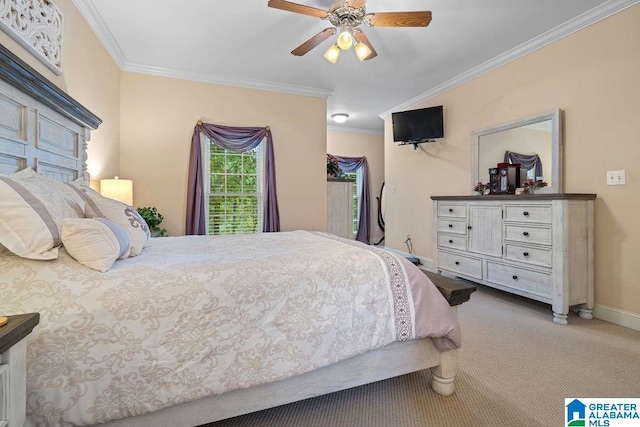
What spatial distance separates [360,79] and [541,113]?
2087 mm

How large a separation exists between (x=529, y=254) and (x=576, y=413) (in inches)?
61.8

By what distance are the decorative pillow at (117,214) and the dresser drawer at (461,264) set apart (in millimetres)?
3116

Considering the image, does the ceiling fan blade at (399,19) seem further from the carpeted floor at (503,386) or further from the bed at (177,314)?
the carpeted floor at (503,386)

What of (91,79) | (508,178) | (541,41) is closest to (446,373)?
(508,178)

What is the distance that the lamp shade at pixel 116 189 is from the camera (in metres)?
2.81

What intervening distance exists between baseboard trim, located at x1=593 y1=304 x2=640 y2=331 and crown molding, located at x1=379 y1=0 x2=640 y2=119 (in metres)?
2.46

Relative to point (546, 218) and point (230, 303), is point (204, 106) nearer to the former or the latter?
point (230, 303)

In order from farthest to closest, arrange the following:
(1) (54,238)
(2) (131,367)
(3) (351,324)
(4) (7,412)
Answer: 1. (3) (351,324)
2. (1) (54,238)
3. (2) (131,367)
4. (4) (7,412)

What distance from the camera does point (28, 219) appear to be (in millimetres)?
1082

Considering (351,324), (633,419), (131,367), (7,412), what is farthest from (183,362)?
(633,419)

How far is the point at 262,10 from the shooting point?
8.35 ft

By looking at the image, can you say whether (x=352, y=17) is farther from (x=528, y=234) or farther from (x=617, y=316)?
(x=617, y=316)

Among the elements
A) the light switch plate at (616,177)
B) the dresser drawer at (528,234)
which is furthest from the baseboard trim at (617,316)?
the light switch plate at (616,177)

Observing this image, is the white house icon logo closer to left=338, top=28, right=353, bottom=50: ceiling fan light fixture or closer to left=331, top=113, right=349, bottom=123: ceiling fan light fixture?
left=338, top=28, right=353, bottom=50: ceiling fan light fixture
